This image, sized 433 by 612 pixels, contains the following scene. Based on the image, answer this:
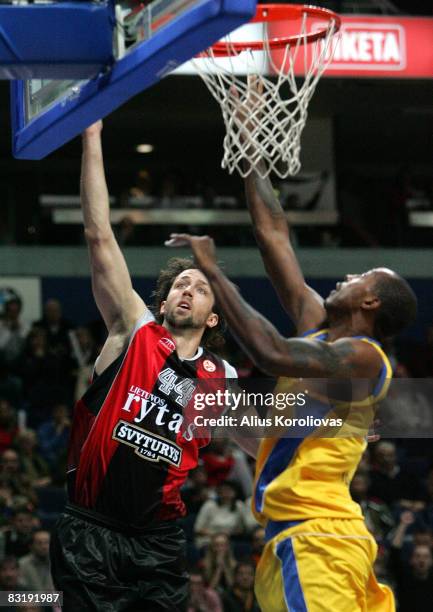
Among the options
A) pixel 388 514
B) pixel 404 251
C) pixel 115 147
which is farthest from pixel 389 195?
pixel 388 514

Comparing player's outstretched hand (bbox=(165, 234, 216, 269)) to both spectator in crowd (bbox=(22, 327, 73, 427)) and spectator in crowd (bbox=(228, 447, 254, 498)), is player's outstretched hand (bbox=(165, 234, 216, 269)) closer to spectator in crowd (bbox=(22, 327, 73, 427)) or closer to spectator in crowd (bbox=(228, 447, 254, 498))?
spectator in crowd (bbox=(228, 447, 254, 498))

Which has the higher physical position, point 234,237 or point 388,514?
point 234,237

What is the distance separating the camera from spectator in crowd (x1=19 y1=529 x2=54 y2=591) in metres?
8.24

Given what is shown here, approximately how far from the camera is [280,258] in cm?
444

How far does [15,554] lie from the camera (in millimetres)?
8406

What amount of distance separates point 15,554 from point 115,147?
8083 millimetres

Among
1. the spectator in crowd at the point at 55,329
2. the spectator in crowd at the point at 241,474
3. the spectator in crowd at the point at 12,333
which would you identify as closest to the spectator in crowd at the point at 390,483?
the spectator in crowd at the point at 241,474

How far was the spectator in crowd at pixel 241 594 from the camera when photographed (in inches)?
323

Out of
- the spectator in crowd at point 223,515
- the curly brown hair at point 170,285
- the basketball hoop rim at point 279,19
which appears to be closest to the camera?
the basketball hoop rim at point 279,19

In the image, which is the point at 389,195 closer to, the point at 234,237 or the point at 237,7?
the point at 234,237

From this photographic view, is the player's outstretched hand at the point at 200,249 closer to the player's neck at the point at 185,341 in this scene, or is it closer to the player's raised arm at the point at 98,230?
the player's raised arm at the point at 98,230

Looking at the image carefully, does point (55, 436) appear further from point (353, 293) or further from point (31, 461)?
point (353, 293)

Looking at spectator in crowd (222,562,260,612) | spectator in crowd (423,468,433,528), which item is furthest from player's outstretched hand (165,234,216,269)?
spectator in crowd (423,468,433,528)

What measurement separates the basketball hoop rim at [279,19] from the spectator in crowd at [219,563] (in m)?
4.48
